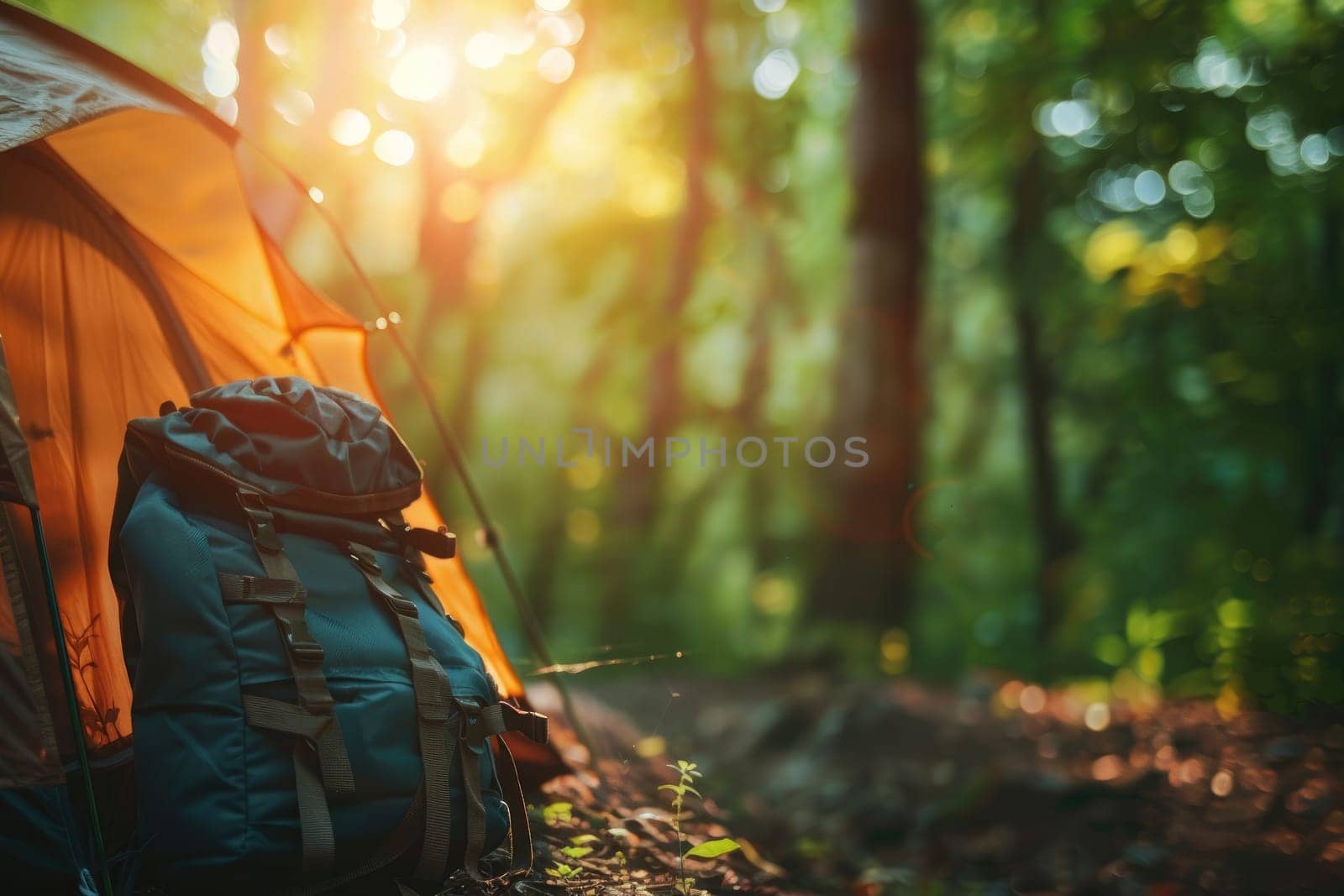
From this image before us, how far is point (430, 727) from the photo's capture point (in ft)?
7.39

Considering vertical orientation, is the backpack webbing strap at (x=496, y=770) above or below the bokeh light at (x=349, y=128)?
below

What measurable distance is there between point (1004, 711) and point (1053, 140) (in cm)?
500

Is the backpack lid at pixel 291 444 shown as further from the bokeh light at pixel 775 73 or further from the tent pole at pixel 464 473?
the bokeh light at pixel 775 73

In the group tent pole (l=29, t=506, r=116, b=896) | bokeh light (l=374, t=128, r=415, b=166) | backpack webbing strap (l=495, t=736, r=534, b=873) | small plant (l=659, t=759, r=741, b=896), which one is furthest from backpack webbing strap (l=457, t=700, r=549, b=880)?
bokeh light (l=374, t=128, r=415, b=166)

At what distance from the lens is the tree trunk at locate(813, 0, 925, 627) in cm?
650

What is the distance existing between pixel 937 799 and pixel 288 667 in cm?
436

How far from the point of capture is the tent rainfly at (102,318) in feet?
8.39

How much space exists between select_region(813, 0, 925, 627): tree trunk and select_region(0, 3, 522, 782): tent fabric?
3594 millimetres

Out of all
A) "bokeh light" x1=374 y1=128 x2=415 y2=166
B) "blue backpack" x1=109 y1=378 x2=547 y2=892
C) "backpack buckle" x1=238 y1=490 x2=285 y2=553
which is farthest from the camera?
"bokeh light" x1=374 y1=128 x2=415 y2=166

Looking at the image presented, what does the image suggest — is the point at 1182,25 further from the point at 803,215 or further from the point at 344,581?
the point at 803,215

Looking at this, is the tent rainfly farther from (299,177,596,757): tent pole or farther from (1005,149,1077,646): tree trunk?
(1005,149,1077,646): tree trunk

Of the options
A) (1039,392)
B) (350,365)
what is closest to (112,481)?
(350,365)

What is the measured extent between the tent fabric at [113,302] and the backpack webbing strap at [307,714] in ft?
3.42

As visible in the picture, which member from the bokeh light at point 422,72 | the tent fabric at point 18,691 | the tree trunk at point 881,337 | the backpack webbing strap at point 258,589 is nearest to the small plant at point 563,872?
the backpack webbing strap at point 258,589
